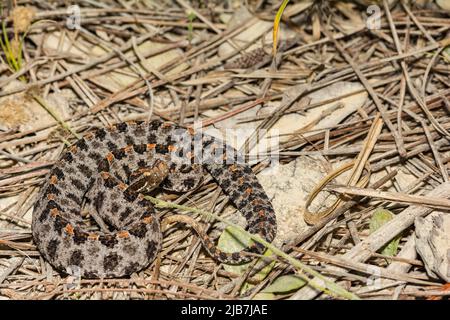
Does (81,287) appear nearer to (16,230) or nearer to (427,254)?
(16,230)

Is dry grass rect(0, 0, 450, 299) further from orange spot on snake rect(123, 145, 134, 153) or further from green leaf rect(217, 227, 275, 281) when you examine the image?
orange spot on snake rect(123, 145, 134, 153)

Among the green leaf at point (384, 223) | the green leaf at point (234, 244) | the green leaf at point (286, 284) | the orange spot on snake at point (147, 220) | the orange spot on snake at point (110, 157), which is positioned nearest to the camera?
the green leaf at point (286, 284)

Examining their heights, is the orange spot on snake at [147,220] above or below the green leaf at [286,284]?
above

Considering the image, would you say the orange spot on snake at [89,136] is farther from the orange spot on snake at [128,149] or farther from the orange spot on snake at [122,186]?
the orange spot on snake at [122,186]

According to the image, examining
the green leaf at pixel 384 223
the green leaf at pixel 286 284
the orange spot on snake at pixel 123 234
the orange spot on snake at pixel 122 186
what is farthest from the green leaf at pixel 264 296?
the orange spot on snake at pixel 122 186

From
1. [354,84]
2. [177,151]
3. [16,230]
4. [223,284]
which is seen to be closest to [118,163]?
[177,151]

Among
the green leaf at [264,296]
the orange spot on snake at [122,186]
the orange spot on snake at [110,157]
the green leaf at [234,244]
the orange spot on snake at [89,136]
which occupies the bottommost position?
the green leaf at [264,296]

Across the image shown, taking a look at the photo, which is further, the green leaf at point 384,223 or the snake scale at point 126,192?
the snake scale at point 126,192
